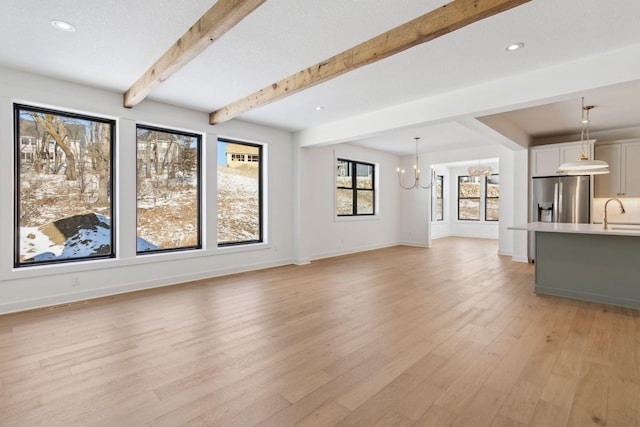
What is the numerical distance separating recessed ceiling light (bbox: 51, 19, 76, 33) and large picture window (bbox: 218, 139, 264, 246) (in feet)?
9.80

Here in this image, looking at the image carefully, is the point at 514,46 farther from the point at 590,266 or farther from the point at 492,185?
the point at 492,185

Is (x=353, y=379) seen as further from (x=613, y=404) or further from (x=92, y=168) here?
(x=92, y=168)

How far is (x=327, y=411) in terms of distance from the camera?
73.8 inches

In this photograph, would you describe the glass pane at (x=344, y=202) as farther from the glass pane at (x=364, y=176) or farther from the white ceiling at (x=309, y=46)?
the white ceiling at (x=309, y=46)

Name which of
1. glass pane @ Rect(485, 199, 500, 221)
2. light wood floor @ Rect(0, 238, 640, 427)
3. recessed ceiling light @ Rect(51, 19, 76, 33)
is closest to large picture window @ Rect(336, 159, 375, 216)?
light wood floor @ Rect(0, 238, 640, 427)

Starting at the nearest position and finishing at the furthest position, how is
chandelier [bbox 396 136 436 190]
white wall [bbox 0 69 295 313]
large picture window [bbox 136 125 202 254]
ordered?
white wall [bbox 0 69 295 313], large picture window [bbox 136 125 202 254], chandelier [bbox 396 136 436 190]

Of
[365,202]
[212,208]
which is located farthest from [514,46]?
[365,202]

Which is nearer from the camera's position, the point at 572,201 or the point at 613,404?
the point at 613,404

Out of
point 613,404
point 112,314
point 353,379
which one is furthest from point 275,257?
point 613,404

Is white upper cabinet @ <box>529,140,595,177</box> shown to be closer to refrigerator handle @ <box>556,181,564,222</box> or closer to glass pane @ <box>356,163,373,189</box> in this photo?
refrigerator handle @ <box>556,181,564,222</box>

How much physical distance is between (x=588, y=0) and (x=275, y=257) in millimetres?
5486

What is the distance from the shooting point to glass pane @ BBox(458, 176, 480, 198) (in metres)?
11.7

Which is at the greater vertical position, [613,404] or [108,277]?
[108,277]

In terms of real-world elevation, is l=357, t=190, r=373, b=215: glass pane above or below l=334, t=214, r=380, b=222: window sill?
above
